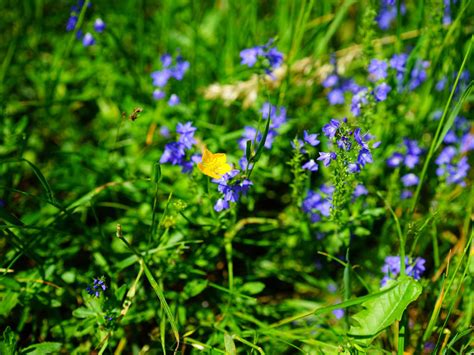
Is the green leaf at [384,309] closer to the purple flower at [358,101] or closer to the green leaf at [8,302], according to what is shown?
the purple flower at [358,101]

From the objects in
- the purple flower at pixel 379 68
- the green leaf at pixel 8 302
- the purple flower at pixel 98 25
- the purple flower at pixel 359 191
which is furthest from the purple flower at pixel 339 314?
the purple flower at pixel 98 25

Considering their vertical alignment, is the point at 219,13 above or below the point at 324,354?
above

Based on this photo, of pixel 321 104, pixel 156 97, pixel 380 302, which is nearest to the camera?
pixel 380 302

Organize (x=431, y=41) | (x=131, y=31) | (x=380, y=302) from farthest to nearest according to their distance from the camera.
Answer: (x=131, y=31) < (x=431, y=41) < (x=380, y=302)

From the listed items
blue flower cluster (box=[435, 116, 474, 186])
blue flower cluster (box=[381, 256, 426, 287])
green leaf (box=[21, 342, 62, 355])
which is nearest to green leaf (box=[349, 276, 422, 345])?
blue flower cluster (box=[381, 256, 426, 287])

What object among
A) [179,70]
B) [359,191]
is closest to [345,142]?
[359,191]

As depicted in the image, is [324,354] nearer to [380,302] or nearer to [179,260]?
[380,302]

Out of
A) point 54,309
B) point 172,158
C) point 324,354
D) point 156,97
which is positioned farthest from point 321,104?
point 54,309

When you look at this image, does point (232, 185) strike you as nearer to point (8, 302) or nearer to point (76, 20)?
point (8, 302)
